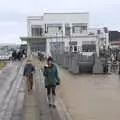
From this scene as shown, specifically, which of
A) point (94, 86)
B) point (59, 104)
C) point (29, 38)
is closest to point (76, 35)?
point (29, 38)

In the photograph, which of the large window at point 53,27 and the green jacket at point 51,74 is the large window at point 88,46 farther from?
the green jacket at point 51,74

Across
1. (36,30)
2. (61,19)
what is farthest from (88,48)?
(36,30)

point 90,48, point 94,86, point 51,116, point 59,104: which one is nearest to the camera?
point 51,116

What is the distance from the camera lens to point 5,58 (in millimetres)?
84375

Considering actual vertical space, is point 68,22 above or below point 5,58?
above

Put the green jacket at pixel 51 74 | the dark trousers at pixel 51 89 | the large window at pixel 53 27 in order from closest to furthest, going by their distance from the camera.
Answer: the green jacket at pixel 51 74, the dark trousers at pixel 51 89, the large window at pixel 53 27

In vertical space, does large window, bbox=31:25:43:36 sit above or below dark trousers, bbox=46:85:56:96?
above

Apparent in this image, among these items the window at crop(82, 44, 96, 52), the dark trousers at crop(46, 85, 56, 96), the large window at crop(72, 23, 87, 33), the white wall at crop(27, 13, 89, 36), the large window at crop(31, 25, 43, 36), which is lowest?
the window at crop(82, 44, 96, 52)

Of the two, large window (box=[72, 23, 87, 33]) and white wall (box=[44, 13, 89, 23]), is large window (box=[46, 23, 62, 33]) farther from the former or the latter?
large window (box=[72, 23, 87, 33])

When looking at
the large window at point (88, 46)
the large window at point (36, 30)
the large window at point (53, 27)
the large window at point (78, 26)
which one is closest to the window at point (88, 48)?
the large window at point (88, 46)

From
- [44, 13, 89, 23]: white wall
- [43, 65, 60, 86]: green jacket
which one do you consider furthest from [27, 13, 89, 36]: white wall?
[43, 65, 60, 86]: green jacket

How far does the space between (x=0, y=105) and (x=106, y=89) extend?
6.65 meters

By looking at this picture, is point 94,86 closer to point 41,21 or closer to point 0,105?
point 0,105

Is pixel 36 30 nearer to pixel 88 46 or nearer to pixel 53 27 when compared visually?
pixel 53 27
